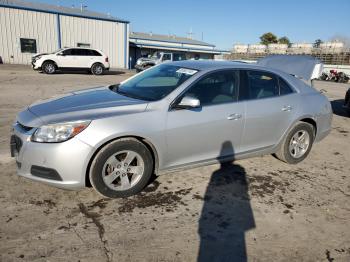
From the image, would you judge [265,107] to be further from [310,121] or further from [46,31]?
[46,31]

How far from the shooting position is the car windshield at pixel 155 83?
13.1 ft

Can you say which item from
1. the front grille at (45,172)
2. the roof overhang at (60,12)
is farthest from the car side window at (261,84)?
the roof overhang at (60,12)

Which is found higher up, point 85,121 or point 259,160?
point 85,121

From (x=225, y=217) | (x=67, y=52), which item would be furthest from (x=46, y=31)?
(x=225, y=217)

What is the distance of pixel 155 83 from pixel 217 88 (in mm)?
880

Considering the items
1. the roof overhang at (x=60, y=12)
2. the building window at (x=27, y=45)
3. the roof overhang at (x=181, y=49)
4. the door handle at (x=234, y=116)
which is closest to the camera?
the door handle at (x=234, y=116)

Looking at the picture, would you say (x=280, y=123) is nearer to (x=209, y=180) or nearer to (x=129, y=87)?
(x=209, y=180)

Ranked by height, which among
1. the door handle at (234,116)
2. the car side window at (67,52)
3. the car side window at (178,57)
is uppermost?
the car side window at (178,57)

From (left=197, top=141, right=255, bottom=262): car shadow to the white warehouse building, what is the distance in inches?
1073

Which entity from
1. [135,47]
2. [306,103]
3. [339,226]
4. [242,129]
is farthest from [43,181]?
[135,47]

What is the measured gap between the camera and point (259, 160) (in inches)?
206

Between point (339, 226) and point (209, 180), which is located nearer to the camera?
point (339, 226)

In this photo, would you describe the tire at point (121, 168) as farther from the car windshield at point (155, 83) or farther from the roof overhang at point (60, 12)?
the roof overhang at point (60, 12)

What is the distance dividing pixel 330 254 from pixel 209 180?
1750 mm
